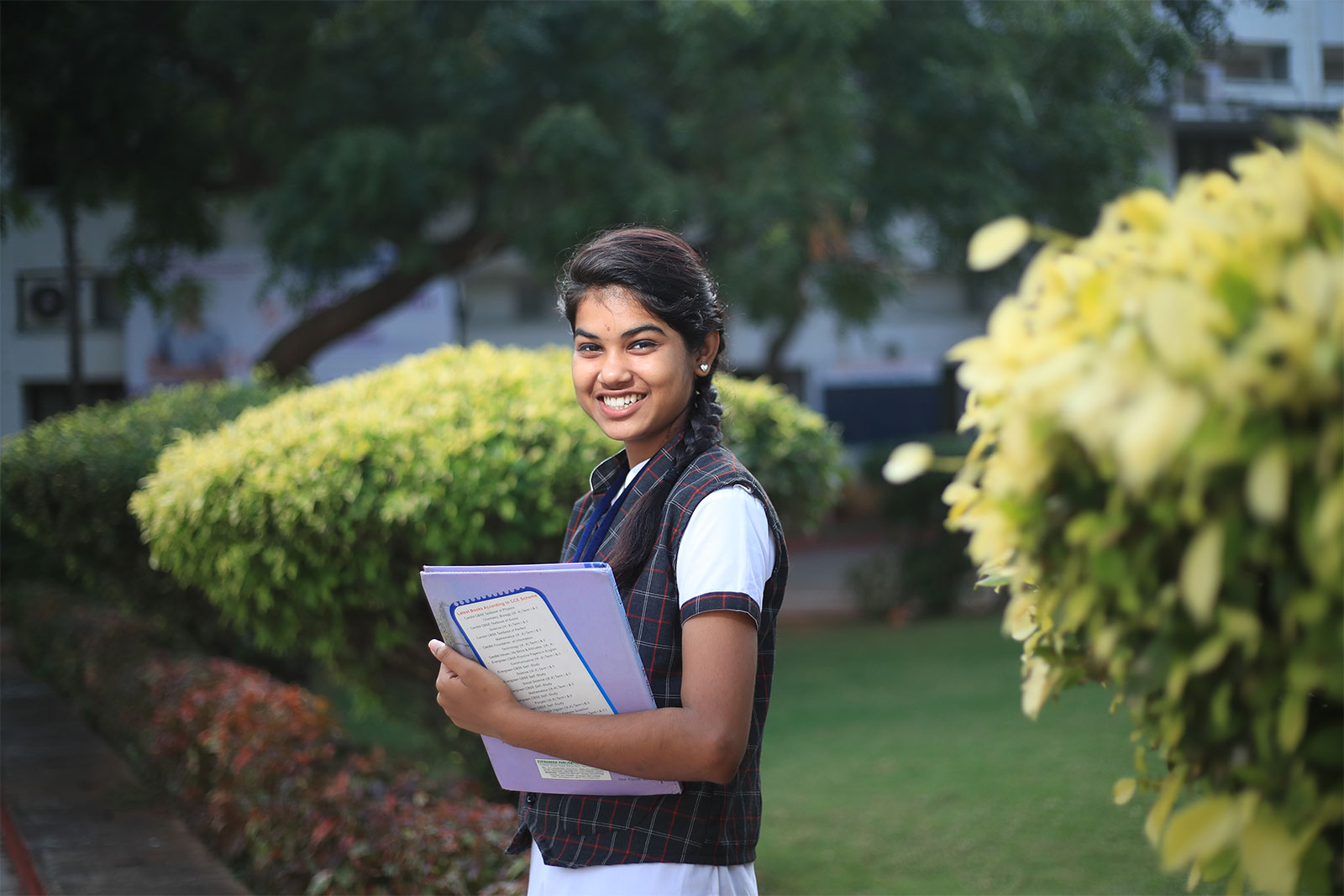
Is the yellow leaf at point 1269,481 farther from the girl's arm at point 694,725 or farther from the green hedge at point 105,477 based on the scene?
the green hedge at point 105,477

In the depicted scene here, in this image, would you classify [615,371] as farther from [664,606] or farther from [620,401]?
[664,606]

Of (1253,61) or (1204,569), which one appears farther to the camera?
(1253,61)

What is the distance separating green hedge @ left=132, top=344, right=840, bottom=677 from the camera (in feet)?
11.8

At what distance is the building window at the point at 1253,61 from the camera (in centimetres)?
450

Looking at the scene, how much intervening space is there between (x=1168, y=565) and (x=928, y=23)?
964 cm

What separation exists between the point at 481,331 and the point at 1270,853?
22.4 m

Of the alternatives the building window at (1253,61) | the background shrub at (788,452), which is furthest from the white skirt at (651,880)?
the building window at (1253,61)

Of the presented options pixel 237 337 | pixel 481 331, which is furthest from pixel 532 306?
pixel 237 337

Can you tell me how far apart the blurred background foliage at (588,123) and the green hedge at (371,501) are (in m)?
5.10

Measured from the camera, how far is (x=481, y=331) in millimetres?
22922

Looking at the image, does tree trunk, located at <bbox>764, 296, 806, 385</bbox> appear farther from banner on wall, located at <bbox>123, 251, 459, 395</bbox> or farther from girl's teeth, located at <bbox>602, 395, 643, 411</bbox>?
girl's teeth, located at <bbox>602, 395, 643, 411</bbox>

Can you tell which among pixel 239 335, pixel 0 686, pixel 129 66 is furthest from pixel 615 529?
pixel 239 335

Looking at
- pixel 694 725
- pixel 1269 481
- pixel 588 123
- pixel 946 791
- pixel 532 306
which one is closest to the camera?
pixel 1269 481

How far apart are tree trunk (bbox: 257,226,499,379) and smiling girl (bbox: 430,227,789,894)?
378 inches
